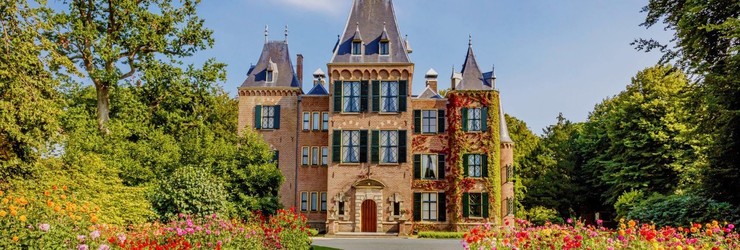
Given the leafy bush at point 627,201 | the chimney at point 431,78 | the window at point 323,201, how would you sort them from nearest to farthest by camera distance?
the leafy bush at point 627,201, the window at point 323,201, the chimney at point 431,78

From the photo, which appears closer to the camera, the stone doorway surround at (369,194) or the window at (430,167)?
the stone doorway surround at (369,194)

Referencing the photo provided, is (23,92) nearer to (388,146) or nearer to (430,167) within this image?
(388,146)

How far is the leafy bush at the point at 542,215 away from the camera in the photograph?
44.3m

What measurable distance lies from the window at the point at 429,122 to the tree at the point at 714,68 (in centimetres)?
1716

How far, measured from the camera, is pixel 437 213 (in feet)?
111

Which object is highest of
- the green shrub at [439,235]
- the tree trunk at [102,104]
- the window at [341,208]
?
the tree trunk at [102,104]

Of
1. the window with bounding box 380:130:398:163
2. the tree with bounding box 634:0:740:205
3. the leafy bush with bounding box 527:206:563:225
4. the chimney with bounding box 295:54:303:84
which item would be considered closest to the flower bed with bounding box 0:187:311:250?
the tree with bounding box 634:0:740:205

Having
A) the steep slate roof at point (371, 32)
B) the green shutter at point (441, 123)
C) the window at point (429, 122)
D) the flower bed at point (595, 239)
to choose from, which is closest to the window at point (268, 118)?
the steep slate roof at point (371, 32)

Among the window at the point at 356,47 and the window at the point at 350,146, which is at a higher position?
the window at the point at 356,47

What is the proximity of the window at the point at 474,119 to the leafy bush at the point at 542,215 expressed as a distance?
13.4m

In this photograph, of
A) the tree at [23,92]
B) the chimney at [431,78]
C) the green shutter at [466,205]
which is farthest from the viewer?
the chimney at [431,78]

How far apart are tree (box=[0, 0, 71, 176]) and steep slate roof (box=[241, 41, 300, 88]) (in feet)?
65.0

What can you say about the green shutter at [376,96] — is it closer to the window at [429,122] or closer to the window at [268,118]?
the window at [429,122]

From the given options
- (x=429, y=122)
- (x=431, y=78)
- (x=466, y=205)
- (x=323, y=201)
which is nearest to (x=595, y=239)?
(x=466, y=205)
